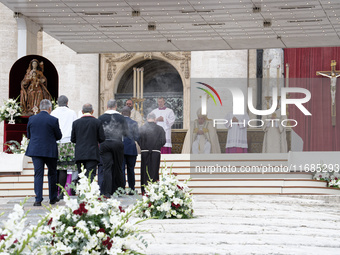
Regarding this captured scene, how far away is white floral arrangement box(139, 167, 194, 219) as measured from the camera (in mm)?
8070

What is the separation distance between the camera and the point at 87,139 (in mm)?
9750

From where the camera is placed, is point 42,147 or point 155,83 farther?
point 155,83

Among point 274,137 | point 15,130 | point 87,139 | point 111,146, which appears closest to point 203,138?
point 274,137

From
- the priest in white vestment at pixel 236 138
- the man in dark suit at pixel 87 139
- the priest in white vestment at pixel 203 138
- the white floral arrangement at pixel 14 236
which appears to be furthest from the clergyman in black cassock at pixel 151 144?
the white floral arrangement at pixel 14 236

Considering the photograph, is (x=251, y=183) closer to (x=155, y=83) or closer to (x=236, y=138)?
(x=236, y=138)

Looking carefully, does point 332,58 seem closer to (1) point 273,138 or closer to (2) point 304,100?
(2) point 304,100

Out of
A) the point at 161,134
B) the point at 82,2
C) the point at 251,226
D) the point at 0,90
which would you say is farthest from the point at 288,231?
the point at 0,90

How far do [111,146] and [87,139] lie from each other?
0.78 m

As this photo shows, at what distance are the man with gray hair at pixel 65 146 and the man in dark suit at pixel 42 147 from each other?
603 mm

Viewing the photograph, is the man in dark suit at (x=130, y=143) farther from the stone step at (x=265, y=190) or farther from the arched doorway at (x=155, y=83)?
the arched doorway at (x=155, y=83)

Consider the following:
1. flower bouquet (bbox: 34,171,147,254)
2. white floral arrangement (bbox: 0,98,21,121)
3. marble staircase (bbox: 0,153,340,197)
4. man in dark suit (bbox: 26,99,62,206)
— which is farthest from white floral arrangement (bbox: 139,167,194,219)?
white floral arrangement (bbox: 0,98,21,121)

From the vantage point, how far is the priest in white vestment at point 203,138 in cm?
1792

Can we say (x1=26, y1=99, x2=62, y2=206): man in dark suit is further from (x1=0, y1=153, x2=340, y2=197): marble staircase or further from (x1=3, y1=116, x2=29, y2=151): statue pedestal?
(x1=3, y1=116, x2=29, y2=151): statue pedestal

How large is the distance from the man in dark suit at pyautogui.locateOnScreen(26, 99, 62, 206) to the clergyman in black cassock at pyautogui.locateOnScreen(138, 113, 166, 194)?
2311 millimetres
